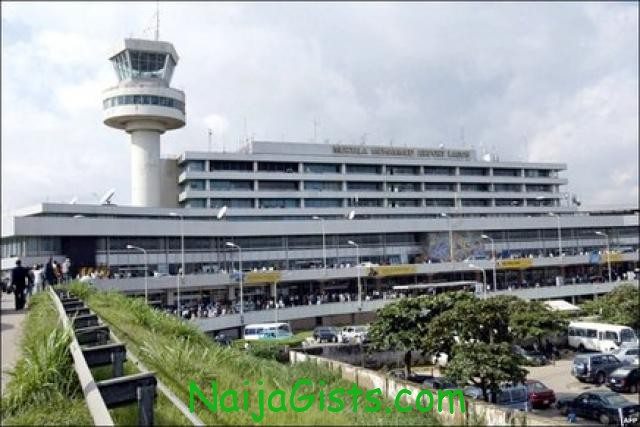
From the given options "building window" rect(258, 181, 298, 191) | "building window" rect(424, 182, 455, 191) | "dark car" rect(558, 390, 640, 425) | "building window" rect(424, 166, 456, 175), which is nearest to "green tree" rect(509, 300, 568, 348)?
"dark car" rect(558, 390, 640, 425)

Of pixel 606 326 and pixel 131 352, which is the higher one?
pixel 131 352

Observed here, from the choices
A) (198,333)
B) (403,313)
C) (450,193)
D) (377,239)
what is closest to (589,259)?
(450,193)

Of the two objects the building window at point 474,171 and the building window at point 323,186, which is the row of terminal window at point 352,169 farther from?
the building window at point 323,186

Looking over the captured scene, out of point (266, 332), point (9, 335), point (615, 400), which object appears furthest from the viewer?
point (266, 332)

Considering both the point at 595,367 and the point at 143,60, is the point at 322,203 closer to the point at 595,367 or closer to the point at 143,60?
the point at 143,60

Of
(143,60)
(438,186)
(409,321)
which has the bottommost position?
(409,321)

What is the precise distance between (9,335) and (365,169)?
66254 millimetres

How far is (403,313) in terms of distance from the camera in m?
30.8

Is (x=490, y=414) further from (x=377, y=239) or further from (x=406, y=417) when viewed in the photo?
(x=377, y=239)

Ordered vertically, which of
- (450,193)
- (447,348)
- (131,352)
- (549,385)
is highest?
(450,193)

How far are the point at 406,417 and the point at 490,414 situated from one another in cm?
122

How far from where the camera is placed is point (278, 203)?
70500 mm

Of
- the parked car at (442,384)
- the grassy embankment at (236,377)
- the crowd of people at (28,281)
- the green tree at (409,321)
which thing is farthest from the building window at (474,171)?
the grassy embankment at (236,377)

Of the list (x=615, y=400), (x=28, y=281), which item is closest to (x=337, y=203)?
(x=28, y=281)
